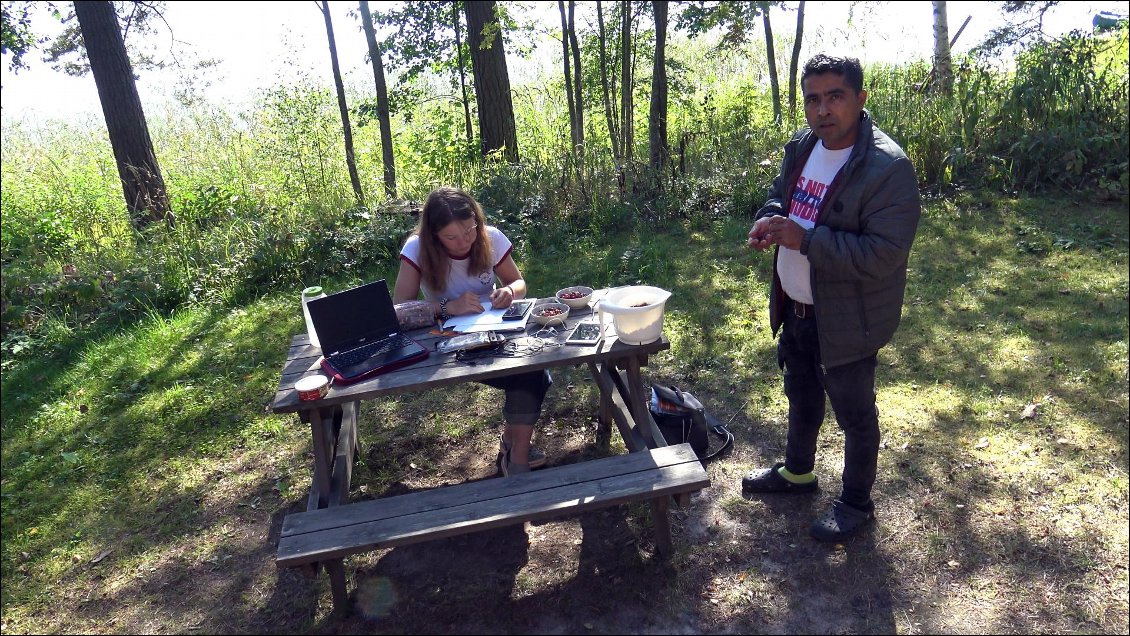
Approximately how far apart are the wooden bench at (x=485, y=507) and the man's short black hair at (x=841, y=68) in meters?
1.49

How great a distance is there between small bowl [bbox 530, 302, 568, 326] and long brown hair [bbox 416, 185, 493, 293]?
44 centimetres

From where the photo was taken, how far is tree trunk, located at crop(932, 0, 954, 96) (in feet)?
26.6

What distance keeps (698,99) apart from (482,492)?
27.0 ft

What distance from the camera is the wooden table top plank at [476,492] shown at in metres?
2.64

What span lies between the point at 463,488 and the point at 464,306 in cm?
93

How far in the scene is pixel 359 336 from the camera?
3021 millimetres

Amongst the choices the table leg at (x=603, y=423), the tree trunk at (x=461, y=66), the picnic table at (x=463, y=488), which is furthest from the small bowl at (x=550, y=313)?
the tree trunk at (x=461, y=66)

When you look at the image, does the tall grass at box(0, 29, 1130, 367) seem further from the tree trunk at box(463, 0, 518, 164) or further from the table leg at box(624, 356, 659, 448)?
the table leg at box(624, 356, 659, 448)

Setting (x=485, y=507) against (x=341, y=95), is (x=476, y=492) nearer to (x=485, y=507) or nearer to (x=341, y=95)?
(x=485, y=507)

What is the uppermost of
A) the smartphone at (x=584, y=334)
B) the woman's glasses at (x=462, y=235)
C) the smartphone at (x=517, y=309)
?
the woman's glasses at (x=462, y=235)

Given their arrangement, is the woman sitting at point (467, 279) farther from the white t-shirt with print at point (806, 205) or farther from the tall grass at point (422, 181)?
the tall grass at point (422, 181)

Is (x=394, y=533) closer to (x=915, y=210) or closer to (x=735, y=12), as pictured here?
(x=915, y=210)

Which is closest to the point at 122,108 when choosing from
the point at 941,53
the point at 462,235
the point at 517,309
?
the point at 462,235

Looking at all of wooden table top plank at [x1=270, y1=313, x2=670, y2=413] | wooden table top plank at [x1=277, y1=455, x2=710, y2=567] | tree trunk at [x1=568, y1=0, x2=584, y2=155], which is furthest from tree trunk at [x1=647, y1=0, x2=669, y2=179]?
wooden table top plank at [x1=277, y1=455, x2=710, y2=567]
